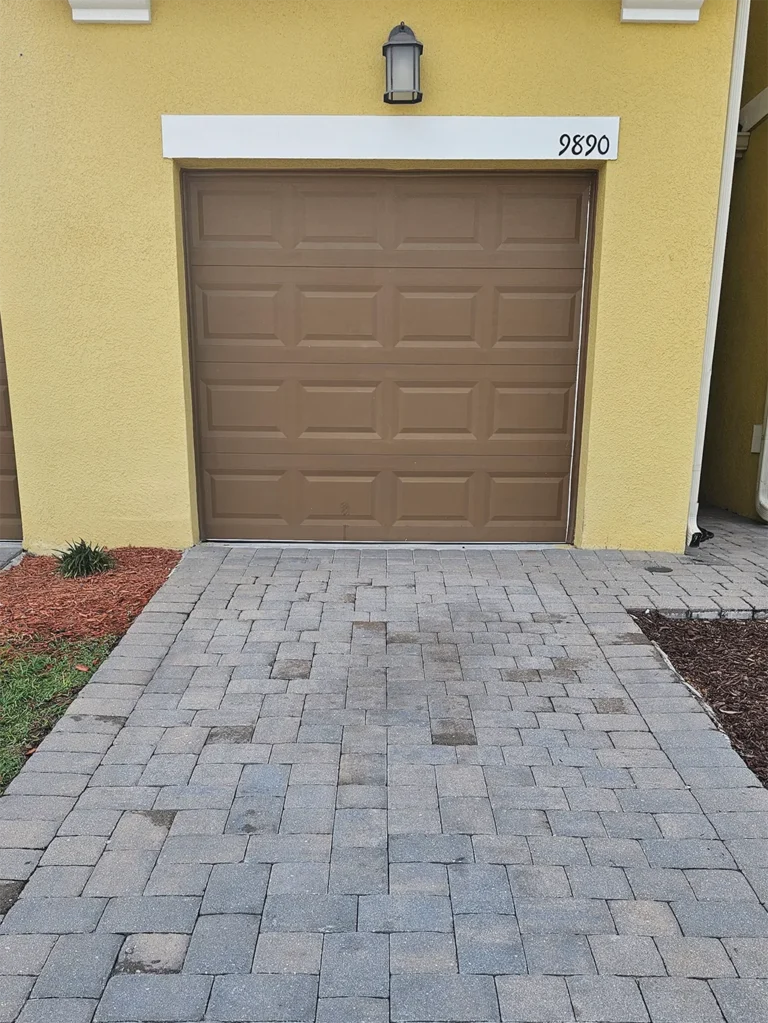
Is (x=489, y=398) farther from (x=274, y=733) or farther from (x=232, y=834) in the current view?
(x=232, y=834)

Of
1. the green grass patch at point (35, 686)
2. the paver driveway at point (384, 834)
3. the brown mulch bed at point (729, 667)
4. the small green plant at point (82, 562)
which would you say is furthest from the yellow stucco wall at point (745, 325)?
the green grass patch at point (35, 686)

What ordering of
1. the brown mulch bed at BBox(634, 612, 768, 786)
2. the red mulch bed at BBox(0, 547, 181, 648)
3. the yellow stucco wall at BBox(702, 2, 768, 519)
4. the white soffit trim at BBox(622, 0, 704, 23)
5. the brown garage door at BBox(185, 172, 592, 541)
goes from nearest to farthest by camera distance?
the brown mulch bed at BBox(634, 612, 768, 786) → the red mulch bed at BBox(0, 547, 181, 648) → the white soffit trim at BBox(622, 0, 704, 23) → the brown garage door at BBox(185, 172, 592, 541) → the yellow stucco wall at BBox(702, 2, 768, 519)

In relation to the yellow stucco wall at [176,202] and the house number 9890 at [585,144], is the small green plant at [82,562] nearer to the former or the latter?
the yellow stucco wall at [176,202]

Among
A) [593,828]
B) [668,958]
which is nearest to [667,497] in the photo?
[593,828]

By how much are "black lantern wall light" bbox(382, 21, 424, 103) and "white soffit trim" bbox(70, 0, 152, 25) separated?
4.96ft

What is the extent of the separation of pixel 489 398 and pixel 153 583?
8.61ft

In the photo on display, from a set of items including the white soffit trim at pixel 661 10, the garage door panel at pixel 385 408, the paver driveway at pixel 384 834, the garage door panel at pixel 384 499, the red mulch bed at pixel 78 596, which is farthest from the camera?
the garage door panel at pixel 384 499

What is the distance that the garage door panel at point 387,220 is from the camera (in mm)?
5137

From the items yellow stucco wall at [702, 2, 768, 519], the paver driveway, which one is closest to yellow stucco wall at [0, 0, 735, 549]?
the paver driveway

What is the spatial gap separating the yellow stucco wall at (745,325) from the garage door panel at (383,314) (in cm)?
228

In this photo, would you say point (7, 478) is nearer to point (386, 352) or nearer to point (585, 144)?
point (386, 352)

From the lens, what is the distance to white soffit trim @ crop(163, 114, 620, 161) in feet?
15.9

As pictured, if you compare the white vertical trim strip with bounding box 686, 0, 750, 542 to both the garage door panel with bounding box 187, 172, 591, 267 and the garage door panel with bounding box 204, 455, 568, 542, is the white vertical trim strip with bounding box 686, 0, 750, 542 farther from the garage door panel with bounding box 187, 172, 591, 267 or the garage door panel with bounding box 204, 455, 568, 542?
the garage door panel with bounding box 204, 455, 568, 542

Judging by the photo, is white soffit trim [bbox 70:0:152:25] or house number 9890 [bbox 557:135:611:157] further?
house number 9890 [bbox 557:135:611:157]
